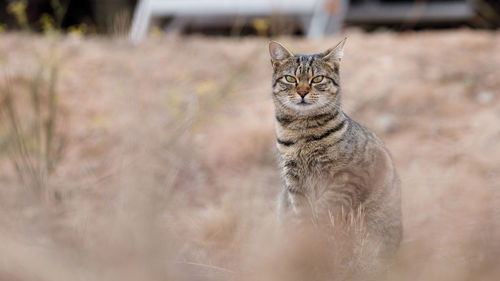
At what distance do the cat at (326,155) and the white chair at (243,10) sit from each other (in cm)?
487

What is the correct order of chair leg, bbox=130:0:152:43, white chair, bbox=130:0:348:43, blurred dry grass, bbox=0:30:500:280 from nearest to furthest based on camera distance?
blurred dry grass, bbox=0:30:500:280 → white chair, bbox=130:0:348:43 → chair leg, bbox=130:0:152:43

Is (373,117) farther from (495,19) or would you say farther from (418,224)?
(495,19)

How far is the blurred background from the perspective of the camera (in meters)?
1.22

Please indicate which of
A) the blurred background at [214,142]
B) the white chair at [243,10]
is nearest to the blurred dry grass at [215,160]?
the blurred background at [214,142]

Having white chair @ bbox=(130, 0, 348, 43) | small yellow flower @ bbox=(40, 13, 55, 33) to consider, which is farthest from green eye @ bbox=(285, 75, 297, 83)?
white chair @ bbox=(130, 0, 348, 43)

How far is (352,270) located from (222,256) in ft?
3.23

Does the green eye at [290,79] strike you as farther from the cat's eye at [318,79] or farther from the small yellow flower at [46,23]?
the small yellow flower at [46,23]

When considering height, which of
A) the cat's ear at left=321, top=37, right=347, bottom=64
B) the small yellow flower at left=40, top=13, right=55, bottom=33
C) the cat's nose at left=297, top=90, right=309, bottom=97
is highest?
the small yellow flower at left=40, top=13, right=55, bottom=33

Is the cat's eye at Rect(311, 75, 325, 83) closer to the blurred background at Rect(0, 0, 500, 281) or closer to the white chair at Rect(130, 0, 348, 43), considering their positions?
the blurred background at Rect(0, 0, 500, 281)

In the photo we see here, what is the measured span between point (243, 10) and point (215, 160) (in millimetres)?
3666

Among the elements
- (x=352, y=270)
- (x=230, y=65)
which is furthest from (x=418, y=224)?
(x=230, y=65)

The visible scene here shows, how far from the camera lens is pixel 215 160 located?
15.9 ft

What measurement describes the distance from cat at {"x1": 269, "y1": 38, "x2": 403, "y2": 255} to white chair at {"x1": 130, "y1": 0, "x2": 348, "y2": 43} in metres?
4.87

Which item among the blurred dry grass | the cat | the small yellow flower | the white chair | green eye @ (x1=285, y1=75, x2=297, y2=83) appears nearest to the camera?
the blurred dry grass
